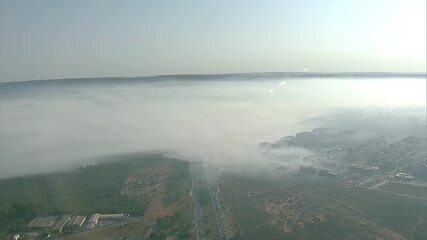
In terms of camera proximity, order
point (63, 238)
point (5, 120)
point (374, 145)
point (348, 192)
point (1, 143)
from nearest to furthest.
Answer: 1. point (63, 238)
2. point (348, 192)
3. point (374, 145)
4. point (1, 143)
5. point (5, 120)

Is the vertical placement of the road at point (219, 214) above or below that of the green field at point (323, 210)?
below

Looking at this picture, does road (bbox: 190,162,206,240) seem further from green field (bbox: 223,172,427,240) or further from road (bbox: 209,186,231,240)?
green field (bbox: 223,172,427,240)

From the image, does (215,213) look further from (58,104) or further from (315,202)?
(58,104)

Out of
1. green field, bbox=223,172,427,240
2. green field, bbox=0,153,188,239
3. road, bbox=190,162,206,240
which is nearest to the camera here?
green field, bbox=223,172,427,240

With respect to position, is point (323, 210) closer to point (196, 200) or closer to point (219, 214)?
point (219, 214)

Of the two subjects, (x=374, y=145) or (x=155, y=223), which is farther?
(x=374, y=145)

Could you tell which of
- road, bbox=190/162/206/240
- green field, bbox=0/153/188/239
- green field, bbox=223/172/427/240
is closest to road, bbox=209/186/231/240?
green field, bbox=223/172/427/240

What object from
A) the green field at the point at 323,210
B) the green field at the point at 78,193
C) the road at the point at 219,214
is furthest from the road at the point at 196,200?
the green field at the point at 323,210

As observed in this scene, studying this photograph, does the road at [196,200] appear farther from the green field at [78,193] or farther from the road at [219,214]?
the road at [219,214]

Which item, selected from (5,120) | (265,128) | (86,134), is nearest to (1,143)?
(86,134)
